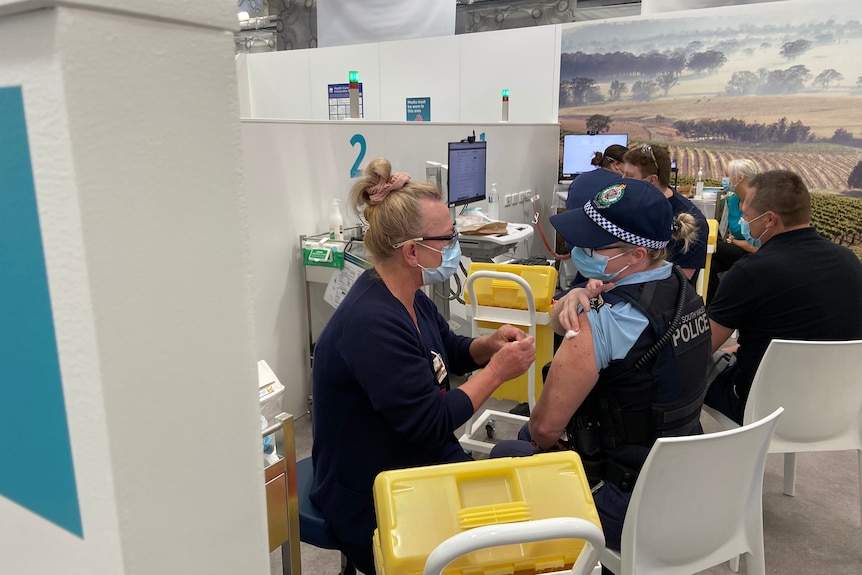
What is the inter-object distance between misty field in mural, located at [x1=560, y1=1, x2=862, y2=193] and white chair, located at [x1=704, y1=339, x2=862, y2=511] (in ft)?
13.1

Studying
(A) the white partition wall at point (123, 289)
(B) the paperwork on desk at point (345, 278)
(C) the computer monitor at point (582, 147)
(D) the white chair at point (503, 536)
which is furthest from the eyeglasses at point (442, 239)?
(C) the computer monitor at point (582, 147)

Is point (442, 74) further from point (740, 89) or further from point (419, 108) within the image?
point (740, 89)

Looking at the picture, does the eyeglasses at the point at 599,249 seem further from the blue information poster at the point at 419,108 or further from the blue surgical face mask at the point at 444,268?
the blue information poster at the point at 419,108

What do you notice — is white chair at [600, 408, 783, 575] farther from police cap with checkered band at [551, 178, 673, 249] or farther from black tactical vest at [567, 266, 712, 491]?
police cap with checkered band at [551, 178, 673, 249]

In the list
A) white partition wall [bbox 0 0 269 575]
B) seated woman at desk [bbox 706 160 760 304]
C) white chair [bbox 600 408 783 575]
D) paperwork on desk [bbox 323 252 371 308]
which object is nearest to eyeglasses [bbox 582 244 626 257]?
white chair [bbox 600 408 783 575]

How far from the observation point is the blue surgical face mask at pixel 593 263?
1.73 m

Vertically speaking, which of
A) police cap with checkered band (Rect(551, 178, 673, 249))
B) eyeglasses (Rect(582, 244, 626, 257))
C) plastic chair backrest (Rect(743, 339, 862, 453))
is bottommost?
plastic chair backrest (Rect(743, 339, 862, 453))

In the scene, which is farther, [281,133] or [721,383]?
[281,133]

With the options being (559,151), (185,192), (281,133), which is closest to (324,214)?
(281,133)

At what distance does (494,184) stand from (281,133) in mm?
2341

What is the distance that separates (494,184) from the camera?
503 cm

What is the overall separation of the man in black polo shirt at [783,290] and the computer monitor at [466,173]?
1797 millimetres

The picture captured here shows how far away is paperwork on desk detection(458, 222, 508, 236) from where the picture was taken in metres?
3.79

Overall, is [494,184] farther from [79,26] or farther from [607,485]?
[79,26]
